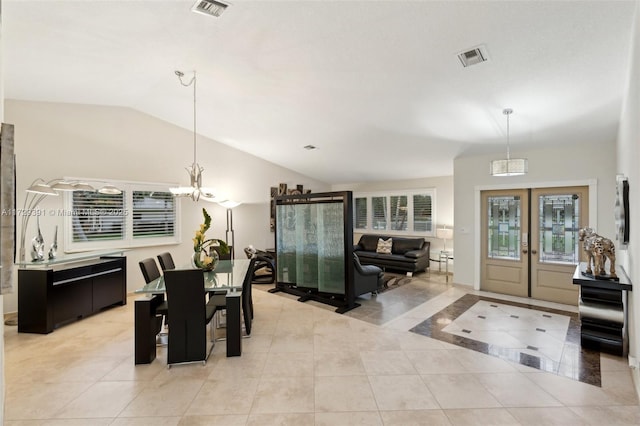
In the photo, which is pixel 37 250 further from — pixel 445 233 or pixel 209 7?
pixel 445 233

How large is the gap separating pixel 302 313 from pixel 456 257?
3.40 metres

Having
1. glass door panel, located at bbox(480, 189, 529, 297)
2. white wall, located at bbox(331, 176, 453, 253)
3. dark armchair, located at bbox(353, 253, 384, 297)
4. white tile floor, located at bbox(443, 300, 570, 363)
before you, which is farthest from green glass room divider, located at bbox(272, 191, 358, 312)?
white wall, located at bbox(331, 176, 453, 253)

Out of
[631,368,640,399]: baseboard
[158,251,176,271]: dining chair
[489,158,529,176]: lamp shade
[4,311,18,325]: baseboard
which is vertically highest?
[489,158,529,176]: lamp shade

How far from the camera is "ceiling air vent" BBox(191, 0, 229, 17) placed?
95.5 inches

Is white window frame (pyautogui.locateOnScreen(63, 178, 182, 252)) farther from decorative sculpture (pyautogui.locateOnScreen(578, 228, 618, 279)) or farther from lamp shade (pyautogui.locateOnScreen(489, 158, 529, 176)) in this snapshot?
decorative sculpture (pyautogui.locateOnScreen(578, 228, 618, 279))

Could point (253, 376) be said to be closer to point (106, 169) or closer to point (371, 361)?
point (371, 361)

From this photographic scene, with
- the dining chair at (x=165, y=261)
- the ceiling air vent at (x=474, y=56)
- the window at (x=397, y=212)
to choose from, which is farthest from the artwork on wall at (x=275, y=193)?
the ceiling air vent at (x=474, y=56)

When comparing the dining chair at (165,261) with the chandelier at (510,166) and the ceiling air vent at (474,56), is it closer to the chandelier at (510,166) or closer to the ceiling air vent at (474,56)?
the ceiling air vent at (474,56)

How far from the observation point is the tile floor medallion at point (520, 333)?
2934mm

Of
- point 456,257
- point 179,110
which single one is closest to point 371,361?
point 456,257

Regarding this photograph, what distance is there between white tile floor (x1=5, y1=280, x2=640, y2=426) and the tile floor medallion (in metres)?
0.18

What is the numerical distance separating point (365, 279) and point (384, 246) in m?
2.87

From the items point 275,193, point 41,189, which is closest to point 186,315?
point 41,189

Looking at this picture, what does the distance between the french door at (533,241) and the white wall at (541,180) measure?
0.52 feet
